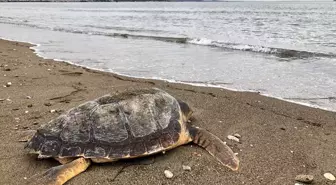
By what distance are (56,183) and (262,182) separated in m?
2.35

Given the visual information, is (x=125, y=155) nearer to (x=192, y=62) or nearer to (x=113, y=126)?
(x=113, y=126)

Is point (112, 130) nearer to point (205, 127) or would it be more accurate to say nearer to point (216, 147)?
point (216, 147)

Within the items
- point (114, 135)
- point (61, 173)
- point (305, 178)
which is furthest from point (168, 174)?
point (305, 178)

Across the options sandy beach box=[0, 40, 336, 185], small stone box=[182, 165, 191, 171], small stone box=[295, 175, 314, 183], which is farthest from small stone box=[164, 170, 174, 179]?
→ small stone box=[295, 175, 314, 183]

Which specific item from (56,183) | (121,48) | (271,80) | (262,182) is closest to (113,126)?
(56,183)

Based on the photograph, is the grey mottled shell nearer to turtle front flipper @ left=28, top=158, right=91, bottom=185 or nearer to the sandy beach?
turtle front flipper @ left=28, top=158, right=91, bottom=185

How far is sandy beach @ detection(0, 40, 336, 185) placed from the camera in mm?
4367

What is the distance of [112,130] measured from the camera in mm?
4473

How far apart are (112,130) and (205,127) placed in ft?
6.14

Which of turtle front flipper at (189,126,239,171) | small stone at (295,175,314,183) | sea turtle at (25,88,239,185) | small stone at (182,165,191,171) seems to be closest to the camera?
small stone at (295,175,314,183)

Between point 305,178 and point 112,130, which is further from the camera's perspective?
point 112,130

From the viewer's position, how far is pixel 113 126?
4508mm

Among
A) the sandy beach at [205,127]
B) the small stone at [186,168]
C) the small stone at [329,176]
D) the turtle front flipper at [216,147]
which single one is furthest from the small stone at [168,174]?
the small stone at [329,176]

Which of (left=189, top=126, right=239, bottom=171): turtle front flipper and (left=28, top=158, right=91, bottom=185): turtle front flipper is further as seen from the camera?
(left=189, top=126, right=239, bottom=171): turtle front flipper
